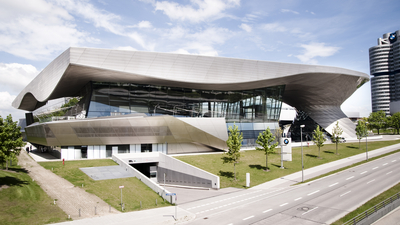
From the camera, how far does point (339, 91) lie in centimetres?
5538

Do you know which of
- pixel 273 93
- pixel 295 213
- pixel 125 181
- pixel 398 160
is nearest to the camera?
pixel 295 213

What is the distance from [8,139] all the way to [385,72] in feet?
620

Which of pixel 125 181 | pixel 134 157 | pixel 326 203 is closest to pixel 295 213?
pixel 326 203

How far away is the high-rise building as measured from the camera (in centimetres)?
15161

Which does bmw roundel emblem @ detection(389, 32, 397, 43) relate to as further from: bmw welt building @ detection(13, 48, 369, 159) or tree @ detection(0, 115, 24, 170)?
tree @ detection(0, 115, 24, 170)

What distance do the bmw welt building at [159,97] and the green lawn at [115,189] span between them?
9.15m

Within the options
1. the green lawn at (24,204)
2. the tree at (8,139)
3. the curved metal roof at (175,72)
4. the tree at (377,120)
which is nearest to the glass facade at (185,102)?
the curved metal roof at (175,72)

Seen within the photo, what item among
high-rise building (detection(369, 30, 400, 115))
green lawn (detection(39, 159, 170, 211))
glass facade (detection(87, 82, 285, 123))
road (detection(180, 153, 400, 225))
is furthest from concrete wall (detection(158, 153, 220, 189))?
high-rise building (detection(369, 30, 400, 115))

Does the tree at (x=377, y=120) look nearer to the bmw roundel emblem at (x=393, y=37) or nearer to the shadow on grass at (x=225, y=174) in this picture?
the shadow on grass at (x=225, y=174)

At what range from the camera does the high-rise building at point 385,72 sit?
152 meters

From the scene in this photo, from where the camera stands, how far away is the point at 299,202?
701 inches

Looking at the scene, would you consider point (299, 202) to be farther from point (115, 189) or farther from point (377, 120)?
point (377, 120)

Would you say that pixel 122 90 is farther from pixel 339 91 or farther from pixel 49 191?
pixel 339 91

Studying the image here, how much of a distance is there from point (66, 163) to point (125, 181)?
395 inches
